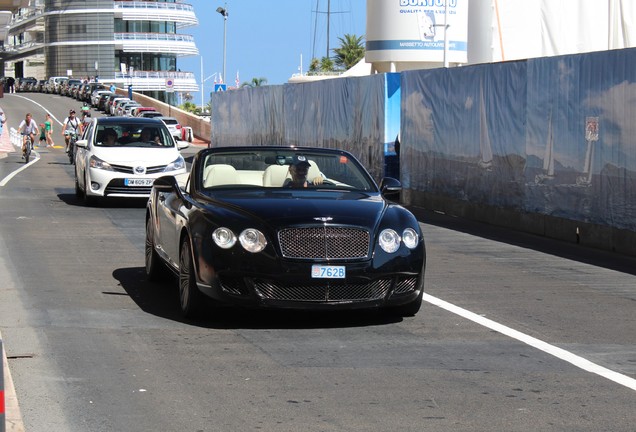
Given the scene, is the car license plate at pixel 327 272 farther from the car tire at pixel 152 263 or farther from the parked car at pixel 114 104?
the parked car at pixel 114 104

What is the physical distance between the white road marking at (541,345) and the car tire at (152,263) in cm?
273

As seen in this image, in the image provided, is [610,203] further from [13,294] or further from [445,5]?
[445,5]

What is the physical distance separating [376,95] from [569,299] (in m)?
14.5

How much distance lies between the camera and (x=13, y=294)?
11.4 metres

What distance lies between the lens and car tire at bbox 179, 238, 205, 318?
9789 millimetres

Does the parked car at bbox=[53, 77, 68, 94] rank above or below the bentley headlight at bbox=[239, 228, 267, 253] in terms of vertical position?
above

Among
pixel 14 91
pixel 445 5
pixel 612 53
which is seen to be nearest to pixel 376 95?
pixel 612 53

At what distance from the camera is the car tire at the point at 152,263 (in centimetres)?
1216

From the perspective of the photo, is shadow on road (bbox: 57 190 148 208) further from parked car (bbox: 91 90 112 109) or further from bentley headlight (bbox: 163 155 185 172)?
parked car (bbox: 91 90 112 109)

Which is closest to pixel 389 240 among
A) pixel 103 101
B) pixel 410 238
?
pixel 410 238

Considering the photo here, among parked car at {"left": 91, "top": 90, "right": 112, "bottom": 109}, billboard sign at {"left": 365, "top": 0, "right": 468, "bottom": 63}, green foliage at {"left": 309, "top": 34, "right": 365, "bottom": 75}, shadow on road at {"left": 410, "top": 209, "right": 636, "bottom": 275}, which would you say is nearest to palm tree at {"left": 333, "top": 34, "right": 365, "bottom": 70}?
green foliage at {"left": 309, "top": 34, "right": 365, "bottom": 75}

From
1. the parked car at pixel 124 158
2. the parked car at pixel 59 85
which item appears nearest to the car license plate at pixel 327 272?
the parked car at pixel 124 158

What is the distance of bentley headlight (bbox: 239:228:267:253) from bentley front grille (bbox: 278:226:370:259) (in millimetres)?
144

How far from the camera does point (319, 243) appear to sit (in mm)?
9500
